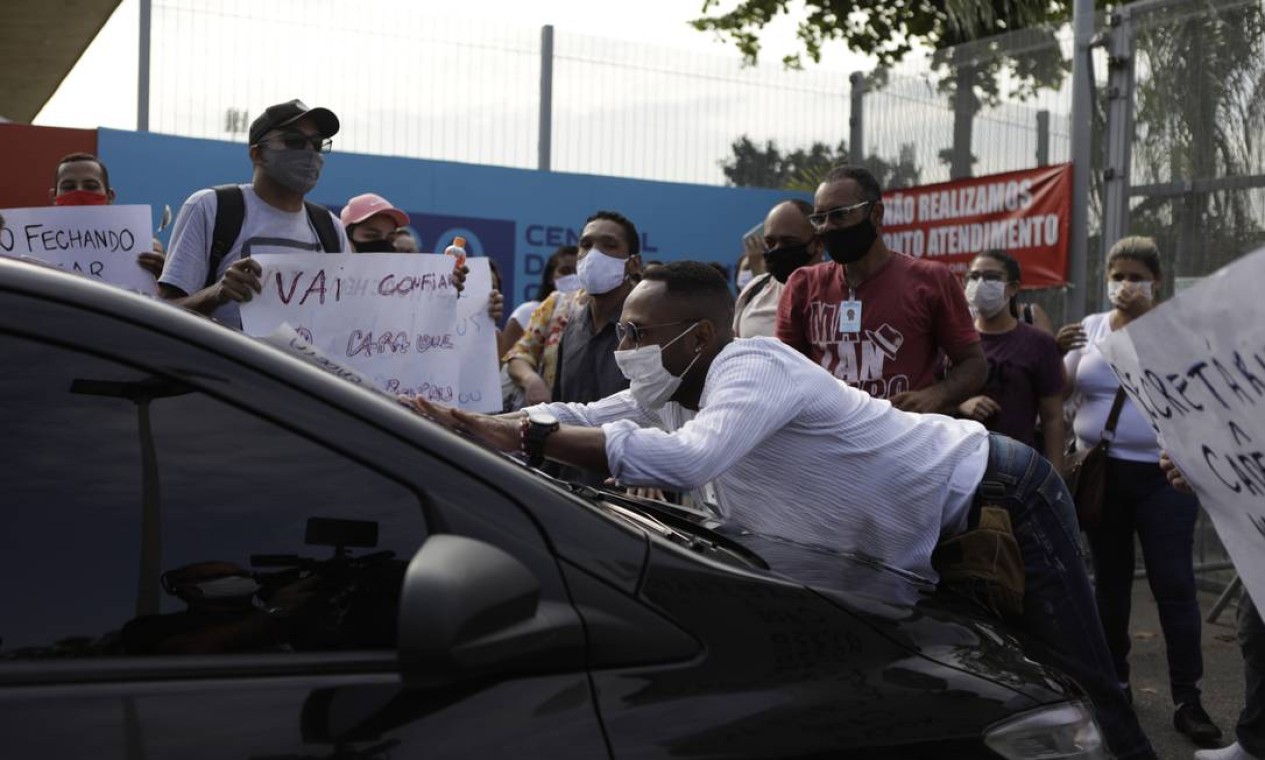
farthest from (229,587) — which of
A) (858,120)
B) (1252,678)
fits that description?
(858,120)

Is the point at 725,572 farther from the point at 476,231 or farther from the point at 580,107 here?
the point at 580,107

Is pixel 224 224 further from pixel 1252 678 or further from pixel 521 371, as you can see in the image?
pixel 1252 678

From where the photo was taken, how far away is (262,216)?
4.60m

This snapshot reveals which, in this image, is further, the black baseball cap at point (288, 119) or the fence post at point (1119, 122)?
the fence post at point (1119, 122)

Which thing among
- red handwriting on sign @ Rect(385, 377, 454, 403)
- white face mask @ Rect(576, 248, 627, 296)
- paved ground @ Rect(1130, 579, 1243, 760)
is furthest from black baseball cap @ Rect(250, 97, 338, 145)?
paved ground @ Rect(1130, 579, 1243, 760)

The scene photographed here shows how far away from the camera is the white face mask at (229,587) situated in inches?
73.7

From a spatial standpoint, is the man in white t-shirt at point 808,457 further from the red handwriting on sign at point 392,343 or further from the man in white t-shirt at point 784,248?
the man in white t-shirt at point 784,248

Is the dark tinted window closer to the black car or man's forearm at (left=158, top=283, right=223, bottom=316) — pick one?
the black car

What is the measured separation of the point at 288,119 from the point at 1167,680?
4.47 m

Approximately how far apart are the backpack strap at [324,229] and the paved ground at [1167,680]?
3.49m

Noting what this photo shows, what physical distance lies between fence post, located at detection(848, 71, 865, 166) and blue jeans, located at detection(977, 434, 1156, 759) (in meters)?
8.10

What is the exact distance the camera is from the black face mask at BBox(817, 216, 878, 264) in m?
4.90

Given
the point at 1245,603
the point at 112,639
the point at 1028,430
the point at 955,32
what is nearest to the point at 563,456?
the point at 112,639

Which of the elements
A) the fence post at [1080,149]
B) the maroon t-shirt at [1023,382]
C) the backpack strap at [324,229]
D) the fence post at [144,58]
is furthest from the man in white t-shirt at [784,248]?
the fence post at [144,58]
